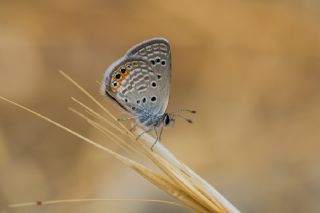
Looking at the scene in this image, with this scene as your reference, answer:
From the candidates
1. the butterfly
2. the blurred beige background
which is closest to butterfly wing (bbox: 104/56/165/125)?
the butterfly

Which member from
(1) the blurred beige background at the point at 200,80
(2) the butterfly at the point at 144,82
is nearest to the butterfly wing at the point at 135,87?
(2) the butterfly at the point at 144,82

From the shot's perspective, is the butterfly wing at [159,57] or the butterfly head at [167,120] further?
the butterfly head at [167,120]

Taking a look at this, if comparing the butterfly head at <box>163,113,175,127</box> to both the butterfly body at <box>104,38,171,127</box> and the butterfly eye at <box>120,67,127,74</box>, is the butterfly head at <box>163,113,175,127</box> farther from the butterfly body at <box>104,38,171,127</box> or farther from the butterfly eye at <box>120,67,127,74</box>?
the butterfly eye at <box>120,67,127,74</box>

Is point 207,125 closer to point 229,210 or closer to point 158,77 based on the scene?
point 158,77

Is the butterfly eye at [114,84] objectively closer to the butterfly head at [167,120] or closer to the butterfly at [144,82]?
the butterfly at [144,82]

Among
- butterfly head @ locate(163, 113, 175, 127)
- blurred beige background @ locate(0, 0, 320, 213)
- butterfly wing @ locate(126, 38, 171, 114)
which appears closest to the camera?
butterfly wing @ locate(126, 38, 171, 114)

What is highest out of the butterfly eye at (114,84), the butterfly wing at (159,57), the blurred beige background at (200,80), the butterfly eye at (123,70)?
the blurred beige background at (200,80)
